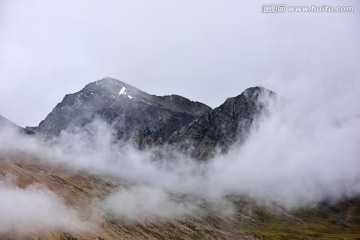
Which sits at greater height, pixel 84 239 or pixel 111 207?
pixel 111 207

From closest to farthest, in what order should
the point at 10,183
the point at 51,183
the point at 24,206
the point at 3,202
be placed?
the point at 3,202 → the point at 24,206 → the point at 10,183 → the point at 51,183

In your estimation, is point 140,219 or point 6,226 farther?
point 140,219

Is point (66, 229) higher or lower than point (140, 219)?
lower

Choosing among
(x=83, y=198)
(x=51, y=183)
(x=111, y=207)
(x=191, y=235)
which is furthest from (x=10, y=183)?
(x=191, y=235)

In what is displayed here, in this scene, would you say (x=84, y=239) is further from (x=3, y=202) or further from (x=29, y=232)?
(x=3, y=202)

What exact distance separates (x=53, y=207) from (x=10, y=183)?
19002mm

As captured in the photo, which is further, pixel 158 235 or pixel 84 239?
pixel 158 235

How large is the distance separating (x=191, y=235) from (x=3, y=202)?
105584 mm

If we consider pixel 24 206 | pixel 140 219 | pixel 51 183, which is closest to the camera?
pixel 24 206

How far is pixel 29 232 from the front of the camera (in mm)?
113938

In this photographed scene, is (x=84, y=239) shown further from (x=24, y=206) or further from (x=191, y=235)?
(x=191, y=235)

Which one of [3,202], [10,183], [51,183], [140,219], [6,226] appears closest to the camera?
[6,226]

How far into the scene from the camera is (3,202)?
4796 inches

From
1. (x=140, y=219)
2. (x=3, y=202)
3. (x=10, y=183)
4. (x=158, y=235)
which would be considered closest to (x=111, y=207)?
(x=140, y=219)
